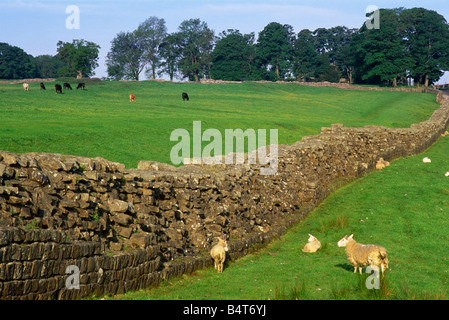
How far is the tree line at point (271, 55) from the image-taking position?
126000 millimetres

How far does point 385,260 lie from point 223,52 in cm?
13805

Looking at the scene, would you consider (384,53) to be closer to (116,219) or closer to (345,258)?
(345,258)

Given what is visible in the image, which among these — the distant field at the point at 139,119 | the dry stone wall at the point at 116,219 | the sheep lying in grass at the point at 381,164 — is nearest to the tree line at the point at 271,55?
the distant field at the point at 139,119

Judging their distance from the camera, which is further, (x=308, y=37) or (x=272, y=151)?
(x=308, y=37)

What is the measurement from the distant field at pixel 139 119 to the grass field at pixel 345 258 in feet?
34.7

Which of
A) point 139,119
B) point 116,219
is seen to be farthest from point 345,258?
point 139,119

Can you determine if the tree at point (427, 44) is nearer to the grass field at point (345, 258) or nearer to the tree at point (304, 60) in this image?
the tree at point (304, 60)

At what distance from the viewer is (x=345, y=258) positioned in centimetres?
1599

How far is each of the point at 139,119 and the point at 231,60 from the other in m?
111
